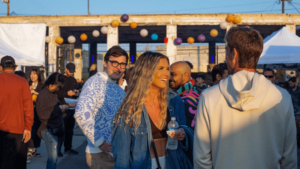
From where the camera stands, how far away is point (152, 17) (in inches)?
656

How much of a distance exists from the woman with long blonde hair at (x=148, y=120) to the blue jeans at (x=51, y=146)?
255 centimetres

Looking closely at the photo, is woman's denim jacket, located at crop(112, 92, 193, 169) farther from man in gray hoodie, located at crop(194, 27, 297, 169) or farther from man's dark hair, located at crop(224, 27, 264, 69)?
man's dark hair, located at crop(224, 27, 264, 69)

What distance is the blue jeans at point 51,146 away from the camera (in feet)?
14.6

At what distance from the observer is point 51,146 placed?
451 cm

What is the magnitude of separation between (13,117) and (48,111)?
2.14 ft

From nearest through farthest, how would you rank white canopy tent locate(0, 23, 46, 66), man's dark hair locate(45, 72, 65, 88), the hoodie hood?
the hoodie hood < man's dark hair locate(45, 72, 65, 88) < white canopy tent locate(0, 23, 46, 66)

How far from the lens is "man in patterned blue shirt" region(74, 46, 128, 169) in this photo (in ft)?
8.79

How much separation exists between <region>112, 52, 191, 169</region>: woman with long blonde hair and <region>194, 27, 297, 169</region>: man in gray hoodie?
468mm

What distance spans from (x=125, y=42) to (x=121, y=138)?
26.1 m

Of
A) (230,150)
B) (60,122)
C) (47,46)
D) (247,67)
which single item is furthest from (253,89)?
(47,46)

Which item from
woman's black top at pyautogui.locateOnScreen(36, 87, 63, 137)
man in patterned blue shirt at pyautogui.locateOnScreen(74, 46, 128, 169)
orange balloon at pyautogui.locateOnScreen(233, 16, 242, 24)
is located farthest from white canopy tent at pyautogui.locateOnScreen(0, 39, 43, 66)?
orange balloon at pyautogui.locateOnScreen(233, 16, 242, 24)

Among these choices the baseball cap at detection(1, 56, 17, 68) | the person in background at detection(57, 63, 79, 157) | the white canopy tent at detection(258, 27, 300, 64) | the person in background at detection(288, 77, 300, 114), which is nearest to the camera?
the baseball cap at detection(1, 56, 17, 68)

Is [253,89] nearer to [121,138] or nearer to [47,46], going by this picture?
[121,138]

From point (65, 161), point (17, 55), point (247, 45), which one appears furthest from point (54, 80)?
point (17, 55)
